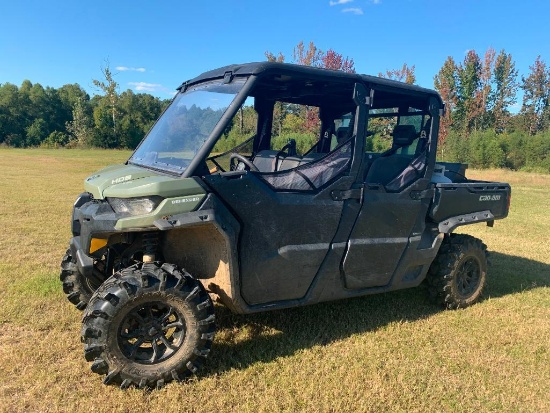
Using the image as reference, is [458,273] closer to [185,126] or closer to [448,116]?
[185,126]

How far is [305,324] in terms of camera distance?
4.37 m

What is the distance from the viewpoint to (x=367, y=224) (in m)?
4.02

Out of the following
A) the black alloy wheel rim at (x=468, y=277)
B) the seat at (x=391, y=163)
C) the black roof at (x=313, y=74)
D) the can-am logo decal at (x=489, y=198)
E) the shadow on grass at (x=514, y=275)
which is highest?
the black roof at (x=313, y=74)

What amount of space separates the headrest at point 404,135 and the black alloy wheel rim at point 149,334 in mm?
2793

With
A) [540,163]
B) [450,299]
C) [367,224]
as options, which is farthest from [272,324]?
[540,163]

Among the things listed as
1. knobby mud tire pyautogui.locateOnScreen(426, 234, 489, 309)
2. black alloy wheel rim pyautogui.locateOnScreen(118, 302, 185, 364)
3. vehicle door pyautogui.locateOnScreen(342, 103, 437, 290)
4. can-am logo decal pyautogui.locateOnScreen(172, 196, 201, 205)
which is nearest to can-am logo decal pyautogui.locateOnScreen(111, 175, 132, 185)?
can-am logo decal pyautogui.locateOnScreen(172, 196, 201, 205)

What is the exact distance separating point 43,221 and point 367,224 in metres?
7.00

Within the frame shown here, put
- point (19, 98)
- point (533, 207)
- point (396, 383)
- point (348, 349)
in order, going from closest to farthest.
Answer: point (396, 383), point (348, 349), point (533, 207), point (19, 98)

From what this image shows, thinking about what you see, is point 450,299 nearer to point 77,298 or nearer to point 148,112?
point 77,298

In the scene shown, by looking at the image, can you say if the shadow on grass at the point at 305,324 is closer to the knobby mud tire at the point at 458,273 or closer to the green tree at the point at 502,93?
the knobby mud tire at the point at 458,273

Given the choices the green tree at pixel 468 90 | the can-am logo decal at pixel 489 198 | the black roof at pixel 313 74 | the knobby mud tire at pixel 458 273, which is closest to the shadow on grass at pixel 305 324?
the knobby mud tire at pixel 458 273

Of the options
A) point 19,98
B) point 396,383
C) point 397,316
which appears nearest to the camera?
point 396,383

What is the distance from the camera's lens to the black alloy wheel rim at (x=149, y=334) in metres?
3.24

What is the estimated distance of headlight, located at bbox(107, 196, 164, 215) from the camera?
124 inches
